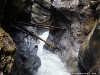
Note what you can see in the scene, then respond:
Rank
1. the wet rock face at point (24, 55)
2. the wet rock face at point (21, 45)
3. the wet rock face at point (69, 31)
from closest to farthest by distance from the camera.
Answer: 1. the wet rock face at point (24, 55)
2. the wet rock face at point (21, 45)
3. the wet rock face at point (69, 31)

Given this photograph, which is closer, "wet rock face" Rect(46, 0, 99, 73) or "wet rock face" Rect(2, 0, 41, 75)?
"wet rock face" Rect(2, 0, 41, 75)

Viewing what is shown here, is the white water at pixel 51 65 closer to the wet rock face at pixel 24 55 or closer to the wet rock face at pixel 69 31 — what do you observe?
the wet rock face at pixel 69 31

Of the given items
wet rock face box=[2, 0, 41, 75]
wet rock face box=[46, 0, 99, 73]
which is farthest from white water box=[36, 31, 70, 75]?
wet rock face box=[2, 0, 41, 75]

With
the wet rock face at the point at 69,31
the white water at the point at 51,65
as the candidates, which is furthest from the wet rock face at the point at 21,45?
the wet rock face at the point at 69,31

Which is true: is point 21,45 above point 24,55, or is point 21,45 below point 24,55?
above

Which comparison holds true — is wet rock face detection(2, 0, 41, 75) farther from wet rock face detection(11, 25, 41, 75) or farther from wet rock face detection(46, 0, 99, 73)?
wet rock face detection(46, 0, 99, 73)

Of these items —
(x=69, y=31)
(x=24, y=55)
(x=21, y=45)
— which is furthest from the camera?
(x=69, y=31)

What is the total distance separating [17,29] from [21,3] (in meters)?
1.33

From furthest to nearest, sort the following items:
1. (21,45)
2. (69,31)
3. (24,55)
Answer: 1. (69,31)
2. (21,45)
3. (24,55)

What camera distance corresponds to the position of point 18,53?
29.2 feet

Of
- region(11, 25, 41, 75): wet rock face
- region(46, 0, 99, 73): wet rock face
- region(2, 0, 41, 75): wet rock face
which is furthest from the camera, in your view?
region(46, 0, 99, 73): wet rock face

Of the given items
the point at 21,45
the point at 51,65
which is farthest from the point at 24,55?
the point at 51,65

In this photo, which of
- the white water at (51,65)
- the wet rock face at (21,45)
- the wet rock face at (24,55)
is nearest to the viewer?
the wet rock face at (24,55)

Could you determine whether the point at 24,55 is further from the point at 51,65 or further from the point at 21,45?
the point at 51,65
